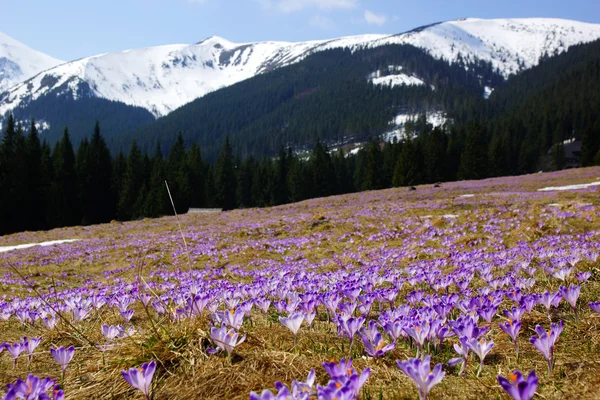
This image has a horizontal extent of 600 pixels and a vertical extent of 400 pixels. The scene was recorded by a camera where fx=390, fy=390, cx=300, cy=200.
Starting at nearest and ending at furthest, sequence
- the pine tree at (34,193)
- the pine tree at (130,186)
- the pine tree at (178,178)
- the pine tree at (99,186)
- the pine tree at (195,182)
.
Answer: the pine tree at (34,193)
the pine tree at (99,186)
the pine tree at (130,186)
the pine tree at (178,178)
the pine tree at (195,182)

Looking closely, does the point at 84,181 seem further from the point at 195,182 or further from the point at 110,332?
the point at 110,332

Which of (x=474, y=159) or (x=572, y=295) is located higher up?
(x=474, y=159)

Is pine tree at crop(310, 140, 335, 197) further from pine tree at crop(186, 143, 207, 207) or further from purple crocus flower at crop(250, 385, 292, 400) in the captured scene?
purple crocus flower at crop(250, 385, 292, 400)

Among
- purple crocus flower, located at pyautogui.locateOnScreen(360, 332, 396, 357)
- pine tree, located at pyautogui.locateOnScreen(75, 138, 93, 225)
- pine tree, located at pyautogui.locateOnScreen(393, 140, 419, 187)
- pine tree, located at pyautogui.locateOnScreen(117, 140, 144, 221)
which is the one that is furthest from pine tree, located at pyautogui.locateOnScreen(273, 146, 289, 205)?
purple crocus flower, located at pyautogui.locateOnScreen(360, 332, 396, 357)

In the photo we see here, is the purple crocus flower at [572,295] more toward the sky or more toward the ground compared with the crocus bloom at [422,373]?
more toward the ground

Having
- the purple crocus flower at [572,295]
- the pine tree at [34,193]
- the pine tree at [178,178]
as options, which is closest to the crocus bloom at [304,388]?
the purple crocus flower at [572,295]

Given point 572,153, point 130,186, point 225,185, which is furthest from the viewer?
point 572,153

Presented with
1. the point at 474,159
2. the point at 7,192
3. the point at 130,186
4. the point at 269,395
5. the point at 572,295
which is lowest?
the point at 572,295

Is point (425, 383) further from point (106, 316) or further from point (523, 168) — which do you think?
point (523, 168)

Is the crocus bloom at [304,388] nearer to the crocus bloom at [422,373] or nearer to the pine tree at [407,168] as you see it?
the crocus bloom at [422,373]

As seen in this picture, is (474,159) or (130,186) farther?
(474,159)

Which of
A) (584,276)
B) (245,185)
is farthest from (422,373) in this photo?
(245,185)

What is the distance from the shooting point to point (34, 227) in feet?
172

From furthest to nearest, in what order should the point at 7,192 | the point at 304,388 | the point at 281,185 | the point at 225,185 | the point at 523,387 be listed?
the point at 281,185
the point at 225,185
the point at 7,192
the point at 304,388
the point at 523,387
